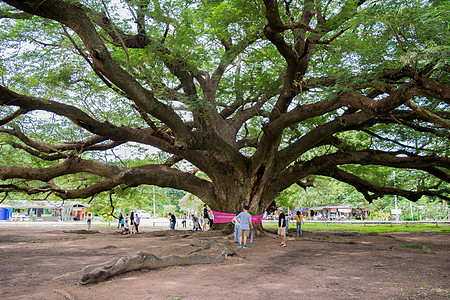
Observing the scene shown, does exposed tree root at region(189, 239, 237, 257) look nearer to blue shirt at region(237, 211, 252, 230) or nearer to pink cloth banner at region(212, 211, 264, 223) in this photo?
blue shirt at region(237, 211, 252, 230)

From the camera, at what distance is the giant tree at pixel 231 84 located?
749 cm

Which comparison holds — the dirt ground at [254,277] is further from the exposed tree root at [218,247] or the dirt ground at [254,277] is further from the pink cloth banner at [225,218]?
the pink cloth banner at [225,218]

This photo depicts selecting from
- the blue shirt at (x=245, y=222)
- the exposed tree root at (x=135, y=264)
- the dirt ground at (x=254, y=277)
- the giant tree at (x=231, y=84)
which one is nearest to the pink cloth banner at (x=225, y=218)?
the giant tree at (x=231, y=84)

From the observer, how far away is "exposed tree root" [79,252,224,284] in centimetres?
512

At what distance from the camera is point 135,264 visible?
595 cm

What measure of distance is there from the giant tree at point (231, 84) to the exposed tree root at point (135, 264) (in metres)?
3.51

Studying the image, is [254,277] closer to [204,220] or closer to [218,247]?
[218,247]

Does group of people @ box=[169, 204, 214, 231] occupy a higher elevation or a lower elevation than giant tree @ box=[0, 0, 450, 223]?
lower

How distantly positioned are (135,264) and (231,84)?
33.7 feet

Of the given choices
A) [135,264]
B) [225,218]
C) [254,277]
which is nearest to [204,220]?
[225,218]

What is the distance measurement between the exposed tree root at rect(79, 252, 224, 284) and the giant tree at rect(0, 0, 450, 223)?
3.51 metres

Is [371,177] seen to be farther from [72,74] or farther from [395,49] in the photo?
[72,74]

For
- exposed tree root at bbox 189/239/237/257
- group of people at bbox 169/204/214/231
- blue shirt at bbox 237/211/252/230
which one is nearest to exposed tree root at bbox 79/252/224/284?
exposed tree root at bbox 189/239/237/257

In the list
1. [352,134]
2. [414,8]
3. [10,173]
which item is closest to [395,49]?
[414,8]
